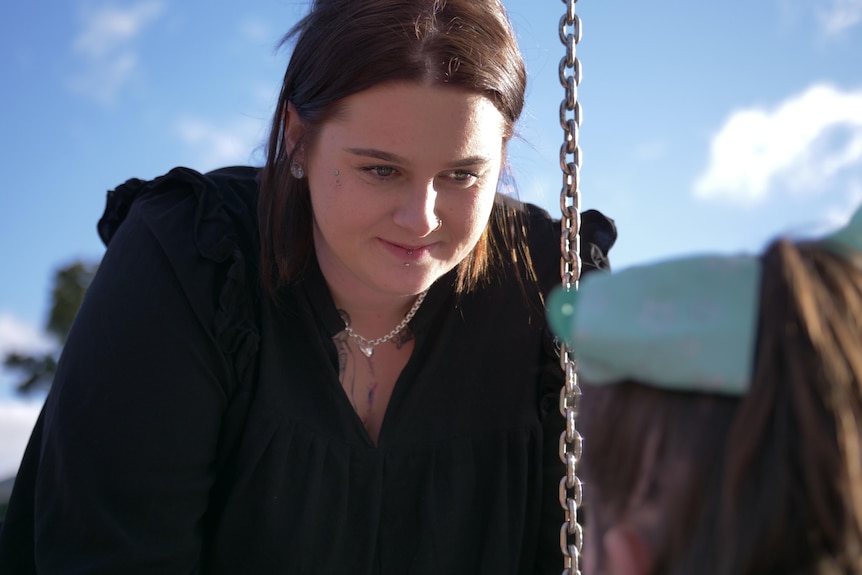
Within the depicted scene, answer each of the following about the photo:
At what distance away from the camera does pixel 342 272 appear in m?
2.02

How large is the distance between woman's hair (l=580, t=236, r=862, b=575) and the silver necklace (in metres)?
1.22

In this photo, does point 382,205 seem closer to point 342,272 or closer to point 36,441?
point 342,272

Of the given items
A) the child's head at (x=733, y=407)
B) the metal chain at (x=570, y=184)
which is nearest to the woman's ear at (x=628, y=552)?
the child's head at (x=733, y=407)

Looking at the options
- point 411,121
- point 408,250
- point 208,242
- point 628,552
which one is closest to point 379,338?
point 408,250

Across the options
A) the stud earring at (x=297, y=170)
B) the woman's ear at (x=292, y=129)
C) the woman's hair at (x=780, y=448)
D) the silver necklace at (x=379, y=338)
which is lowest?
the woman's hair at (x=780, y=448)

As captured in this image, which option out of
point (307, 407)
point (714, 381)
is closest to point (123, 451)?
point (307, 407)

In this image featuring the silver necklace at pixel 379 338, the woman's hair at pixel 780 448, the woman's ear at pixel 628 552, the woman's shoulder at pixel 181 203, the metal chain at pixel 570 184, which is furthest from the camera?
the silver necklace at pixel 379 338

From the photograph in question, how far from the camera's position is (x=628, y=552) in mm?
899

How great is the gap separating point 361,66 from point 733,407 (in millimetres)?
1101

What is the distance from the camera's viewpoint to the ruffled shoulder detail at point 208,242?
1.83 metres

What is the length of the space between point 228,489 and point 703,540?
121 centimetres

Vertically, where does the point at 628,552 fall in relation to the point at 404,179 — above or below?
below

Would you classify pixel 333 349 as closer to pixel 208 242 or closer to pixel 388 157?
pixel 208 242

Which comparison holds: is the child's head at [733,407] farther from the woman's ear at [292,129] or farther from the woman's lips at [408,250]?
the woman's ear at [292,129]
